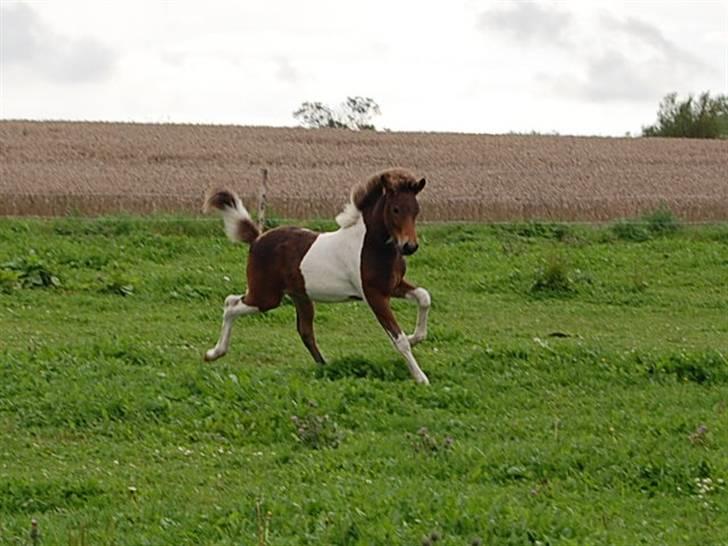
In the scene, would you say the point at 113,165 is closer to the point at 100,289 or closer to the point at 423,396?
the point at 100,289

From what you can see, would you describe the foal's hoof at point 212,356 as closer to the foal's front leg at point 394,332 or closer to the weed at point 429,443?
the foal's front leg at point 394,332

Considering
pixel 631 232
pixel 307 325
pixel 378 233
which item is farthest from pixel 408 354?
pixel 631 232

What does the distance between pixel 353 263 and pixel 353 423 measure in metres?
2.00

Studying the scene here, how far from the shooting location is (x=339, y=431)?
9000 millimetres

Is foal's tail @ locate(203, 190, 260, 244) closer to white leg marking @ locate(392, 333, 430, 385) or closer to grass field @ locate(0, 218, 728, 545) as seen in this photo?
grass field @ locate(0, 218, 728, 545)

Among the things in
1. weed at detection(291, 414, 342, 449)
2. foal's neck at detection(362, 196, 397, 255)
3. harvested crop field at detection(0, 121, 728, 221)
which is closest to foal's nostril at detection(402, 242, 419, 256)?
foal's neck at detection(362, 196, 397, 255)

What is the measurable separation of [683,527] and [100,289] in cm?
1108

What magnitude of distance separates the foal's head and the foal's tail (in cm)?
172

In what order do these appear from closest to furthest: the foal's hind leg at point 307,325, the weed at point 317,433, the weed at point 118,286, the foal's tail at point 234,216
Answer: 1. the weed at point 317,433
2. the foal's hind leg at point 307,325
3. the foal's tail at point 234,216
4. the weed at point 118,286

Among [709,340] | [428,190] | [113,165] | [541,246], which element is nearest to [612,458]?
[709,340]

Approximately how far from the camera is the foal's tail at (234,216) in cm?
1206

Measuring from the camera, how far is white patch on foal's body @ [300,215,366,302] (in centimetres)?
1106

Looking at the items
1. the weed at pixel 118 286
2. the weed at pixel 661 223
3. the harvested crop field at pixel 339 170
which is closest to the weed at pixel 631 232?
the weed at pixel 661 223

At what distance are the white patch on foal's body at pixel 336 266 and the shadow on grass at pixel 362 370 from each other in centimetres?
54
